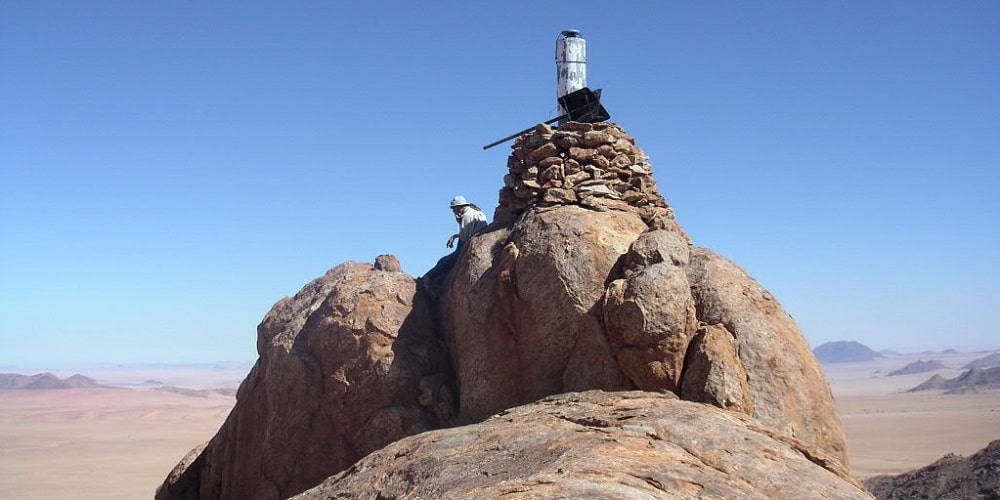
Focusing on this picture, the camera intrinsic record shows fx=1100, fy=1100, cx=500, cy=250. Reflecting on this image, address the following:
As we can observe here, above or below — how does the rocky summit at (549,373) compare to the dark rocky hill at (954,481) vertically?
above

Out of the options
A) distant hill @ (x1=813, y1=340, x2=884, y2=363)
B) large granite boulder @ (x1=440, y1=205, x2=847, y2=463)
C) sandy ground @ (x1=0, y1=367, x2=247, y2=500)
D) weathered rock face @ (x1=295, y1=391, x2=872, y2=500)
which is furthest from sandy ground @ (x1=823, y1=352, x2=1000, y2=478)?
distant hill @ (x1=813, y1=340, x2=884, y2=363)

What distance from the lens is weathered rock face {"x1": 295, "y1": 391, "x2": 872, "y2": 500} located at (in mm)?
6754

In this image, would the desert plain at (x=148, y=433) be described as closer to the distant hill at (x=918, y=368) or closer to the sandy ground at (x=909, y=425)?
the sandy ground at (x=909, y=425)

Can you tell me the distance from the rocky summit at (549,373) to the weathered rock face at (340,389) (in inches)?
0.9

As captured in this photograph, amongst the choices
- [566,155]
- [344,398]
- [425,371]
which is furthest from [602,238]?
[344,398]

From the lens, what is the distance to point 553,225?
10.9 meters

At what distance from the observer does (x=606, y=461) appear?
7004 millimetres

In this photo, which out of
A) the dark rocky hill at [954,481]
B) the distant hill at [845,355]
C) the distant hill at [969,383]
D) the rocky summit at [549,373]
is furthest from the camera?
the distant hill at [845,355]

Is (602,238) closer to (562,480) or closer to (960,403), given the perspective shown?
(562,480)

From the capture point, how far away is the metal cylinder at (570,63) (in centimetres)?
1334

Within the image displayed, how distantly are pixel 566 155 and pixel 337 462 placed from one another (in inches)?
160

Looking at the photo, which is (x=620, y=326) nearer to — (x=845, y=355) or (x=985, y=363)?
(x=985, y=363)

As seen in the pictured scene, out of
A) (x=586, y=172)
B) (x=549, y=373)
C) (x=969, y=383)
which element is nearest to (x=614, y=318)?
(x=549, y=373)

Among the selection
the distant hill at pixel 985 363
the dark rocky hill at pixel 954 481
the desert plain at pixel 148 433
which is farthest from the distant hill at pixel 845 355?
the dark rocky hill at pixel 954 481
